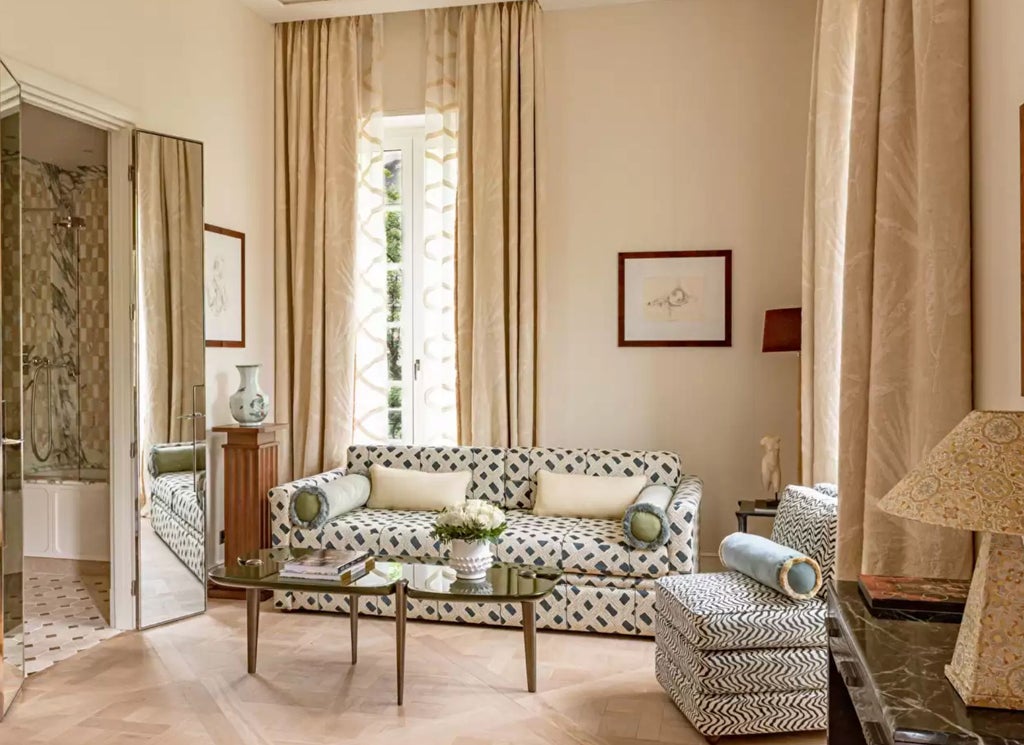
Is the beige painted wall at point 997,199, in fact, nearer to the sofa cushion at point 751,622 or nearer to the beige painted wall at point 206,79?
the sofa cushion at point 751,622

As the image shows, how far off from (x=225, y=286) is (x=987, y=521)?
4275 mm

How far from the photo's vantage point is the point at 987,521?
1291 millimetres

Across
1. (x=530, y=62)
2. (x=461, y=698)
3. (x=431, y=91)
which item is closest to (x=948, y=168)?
(x=461, y=698)

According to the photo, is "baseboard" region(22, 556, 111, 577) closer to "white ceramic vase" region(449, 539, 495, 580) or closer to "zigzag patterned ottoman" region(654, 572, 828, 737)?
"white ceramic vase" region(449, 539, 495, 580)

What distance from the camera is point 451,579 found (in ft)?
11.0

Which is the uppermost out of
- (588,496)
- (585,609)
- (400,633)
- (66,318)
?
(66,318)

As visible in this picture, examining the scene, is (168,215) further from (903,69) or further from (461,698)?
(903,69)

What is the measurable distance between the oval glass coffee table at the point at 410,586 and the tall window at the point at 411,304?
1773mm

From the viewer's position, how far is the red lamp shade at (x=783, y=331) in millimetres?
4211

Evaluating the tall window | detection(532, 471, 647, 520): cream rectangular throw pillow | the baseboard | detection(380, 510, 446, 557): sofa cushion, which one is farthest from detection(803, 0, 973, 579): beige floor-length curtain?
the baseboard

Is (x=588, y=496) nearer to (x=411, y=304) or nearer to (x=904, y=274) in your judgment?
(x=411, y=304)

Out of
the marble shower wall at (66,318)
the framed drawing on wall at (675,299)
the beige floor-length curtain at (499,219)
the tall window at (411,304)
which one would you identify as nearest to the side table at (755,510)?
the framed drawing on wall at (675,299)

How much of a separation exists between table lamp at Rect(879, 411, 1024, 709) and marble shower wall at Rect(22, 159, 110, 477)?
529 centimetres

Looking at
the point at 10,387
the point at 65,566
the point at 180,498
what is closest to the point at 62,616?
the point at 180,498
